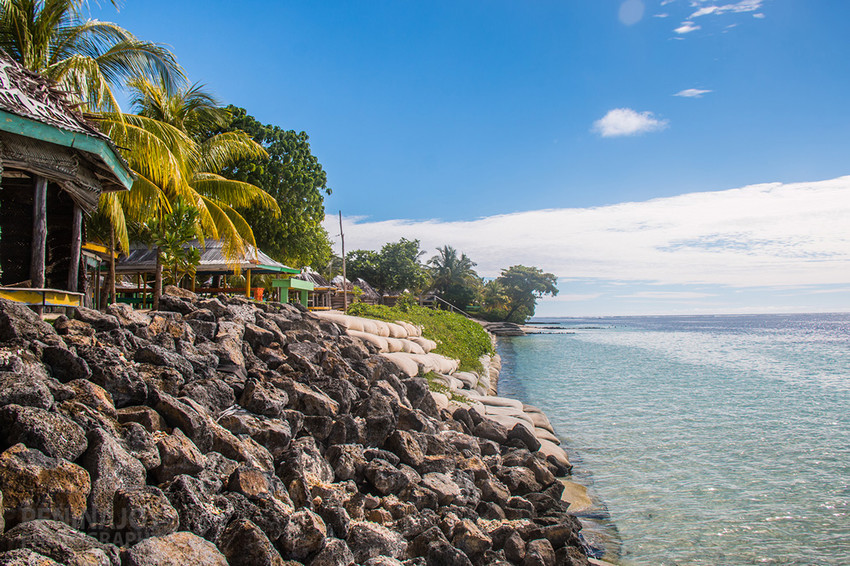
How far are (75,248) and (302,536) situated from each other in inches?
224

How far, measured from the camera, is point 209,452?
5.01m

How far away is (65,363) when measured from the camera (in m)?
4.99

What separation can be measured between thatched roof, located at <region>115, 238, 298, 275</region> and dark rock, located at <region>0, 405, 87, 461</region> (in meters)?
11.1

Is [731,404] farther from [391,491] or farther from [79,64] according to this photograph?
[79,64]

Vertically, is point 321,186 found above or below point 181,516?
above

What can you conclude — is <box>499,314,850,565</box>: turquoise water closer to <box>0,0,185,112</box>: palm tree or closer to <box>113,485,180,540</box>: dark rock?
<box>113,485,180,540</box>: dark rock

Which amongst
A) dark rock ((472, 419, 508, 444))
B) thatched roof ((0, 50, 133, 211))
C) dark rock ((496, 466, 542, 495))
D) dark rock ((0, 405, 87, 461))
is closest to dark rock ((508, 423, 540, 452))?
dark rock ((472, 419, 508, 444))

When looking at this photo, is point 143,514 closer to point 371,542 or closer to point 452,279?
point 371,542

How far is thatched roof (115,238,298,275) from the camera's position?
15.0 metres

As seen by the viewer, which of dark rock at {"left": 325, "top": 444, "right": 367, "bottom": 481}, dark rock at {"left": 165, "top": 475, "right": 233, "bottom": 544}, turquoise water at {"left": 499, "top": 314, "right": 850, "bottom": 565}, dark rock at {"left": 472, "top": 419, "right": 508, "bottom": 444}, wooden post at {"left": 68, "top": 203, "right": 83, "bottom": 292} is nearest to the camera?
dark rock at {"left": 165, "top": 475, "right": 233, "bottom": 544}

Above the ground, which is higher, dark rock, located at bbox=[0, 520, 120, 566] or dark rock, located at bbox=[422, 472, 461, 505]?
dark rock, located at bbox=[0, 520, 120, 566]

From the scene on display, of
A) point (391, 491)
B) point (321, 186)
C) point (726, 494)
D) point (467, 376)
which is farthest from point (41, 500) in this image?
point (321, 186)

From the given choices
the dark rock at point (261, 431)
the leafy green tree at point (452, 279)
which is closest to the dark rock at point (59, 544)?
the dark rock at point (261, 431)

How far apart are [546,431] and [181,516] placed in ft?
32.9
